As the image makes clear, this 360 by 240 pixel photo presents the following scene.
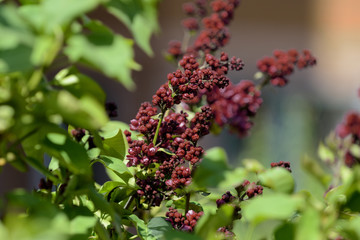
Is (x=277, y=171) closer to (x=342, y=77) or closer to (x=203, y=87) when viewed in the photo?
(x=203, y=87)

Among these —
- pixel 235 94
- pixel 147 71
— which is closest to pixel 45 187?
pixel 235 94

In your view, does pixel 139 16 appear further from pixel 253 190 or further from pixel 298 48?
pixel 298 48

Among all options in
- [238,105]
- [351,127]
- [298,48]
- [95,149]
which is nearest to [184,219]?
[95,149]

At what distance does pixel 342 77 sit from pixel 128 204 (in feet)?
22.4

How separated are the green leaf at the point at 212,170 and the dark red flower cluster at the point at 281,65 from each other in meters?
0.70

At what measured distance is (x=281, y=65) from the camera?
1162mm

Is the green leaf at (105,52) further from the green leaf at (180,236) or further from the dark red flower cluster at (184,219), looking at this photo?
the dark red flower cluster at (184,219)

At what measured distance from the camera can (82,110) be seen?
Answer: 0.43 meters

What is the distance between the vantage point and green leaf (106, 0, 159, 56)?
18.5 inches

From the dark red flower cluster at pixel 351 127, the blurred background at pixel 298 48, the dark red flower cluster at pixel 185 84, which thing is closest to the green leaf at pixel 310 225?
the dark red flower cluster at pixel 185 84

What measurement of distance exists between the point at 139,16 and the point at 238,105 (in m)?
0.68

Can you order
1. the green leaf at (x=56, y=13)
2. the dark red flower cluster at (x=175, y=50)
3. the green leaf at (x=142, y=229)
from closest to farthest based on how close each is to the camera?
the green leaf at (x=56, y=13), the green leaf at (x=142, y=229), the dark red flower cluster at (x=175, y=50)

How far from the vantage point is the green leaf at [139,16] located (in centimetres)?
47

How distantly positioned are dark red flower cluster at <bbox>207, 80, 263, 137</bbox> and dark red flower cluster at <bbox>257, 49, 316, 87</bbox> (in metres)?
0.05
